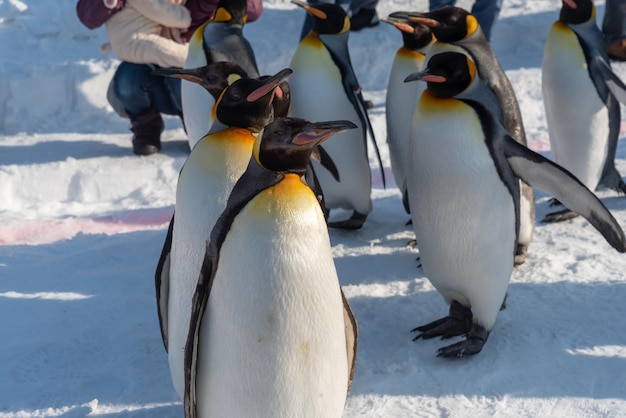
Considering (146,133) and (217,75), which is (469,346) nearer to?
(217,75)

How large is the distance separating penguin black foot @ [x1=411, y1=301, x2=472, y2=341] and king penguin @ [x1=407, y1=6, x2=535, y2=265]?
0.58 metres

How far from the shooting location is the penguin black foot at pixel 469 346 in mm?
2566

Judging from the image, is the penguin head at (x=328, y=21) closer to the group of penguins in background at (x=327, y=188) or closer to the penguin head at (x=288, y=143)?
the group of penguins in background at (x=327, y=188)

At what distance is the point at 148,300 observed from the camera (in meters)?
3.01

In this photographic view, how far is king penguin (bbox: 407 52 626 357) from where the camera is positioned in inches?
99.0

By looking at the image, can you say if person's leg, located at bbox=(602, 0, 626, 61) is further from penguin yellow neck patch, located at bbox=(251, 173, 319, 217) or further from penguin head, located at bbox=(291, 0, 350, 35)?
penguin yellow neck patch, located at bbox=(251, 173, 319, 217)

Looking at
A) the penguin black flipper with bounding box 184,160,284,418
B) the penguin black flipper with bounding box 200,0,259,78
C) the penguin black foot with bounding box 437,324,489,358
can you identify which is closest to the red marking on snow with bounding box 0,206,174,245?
the penguin black flipper with bounding box 200,0,259,78

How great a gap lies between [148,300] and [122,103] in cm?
205

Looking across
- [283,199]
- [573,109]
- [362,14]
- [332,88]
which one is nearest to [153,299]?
[332,88]

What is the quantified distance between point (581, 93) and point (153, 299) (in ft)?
6.28

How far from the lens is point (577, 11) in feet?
11.7

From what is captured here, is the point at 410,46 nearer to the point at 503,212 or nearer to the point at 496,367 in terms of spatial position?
the point at 503,212

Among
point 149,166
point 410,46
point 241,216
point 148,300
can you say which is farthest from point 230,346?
point 149,166

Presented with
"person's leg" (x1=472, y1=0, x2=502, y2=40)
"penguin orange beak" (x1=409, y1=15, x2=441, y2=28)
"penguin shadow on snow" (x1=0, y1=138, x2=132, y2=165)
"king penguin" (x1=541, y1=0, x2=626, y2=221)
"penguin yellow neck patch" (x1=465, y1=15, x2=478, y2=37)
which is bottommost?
"penguin shadow on snow" (x1=0, y1=138, x2=132, y2=165)
